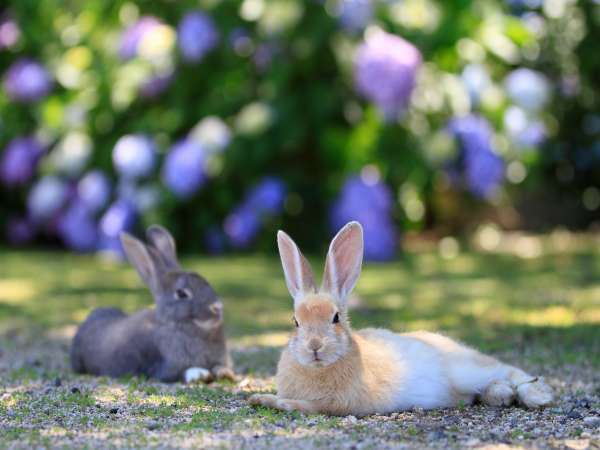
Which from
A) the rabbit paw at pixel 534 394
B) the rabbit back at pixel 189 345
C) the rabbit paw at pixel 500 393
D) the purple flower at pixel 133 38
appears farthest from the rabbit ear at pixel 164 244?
the purple flower at pixel 133 38

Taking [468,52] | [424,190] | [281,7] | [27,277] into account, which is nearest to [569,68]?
[468,52]

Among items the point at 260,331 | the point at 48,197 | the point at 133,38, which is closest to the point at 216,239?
the point at 48,197

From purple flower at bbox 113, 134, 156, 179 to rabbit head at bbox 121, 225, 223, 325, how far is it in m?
5.29

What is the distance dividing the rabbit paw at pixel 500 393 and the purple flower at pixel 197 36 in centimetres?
726

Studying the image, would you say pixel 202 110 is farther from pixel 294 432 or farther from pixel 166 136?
pixel 294 432

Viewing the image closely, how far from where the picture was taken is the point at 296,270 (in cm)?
443

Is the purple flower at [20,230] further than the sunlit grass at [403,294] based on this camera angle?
Yes

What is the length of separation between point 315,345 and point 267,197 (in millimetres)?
6573

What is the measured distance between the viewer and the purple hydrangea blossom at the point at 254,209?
10.7m

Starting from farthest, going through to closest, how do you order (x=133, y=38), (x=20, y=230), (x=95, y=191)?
1. (x=20, y=230)
2. (x=133, y=38)
3. (x=95, y=191)

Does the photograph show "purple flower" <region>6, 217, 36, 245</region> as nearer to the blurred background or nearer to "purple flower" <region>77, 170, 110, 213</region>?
the blurred background

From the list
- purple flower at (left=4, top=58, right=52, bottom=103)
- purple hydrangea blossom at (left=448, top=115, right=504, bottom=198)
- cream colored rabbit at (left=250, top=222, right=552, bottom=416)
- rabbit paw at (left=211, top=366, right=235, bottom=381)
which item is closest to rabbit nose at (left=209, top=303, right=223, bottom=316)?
rabbit paw at (left=211, top=366, right=235, bottom=381)

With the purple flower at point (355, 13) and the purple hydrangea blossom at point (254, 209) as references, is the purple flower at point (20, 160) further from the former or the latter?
the purple flower at point (355, 13)

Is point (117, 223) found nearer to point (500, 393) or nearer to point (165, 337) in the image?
point (165, 337)
